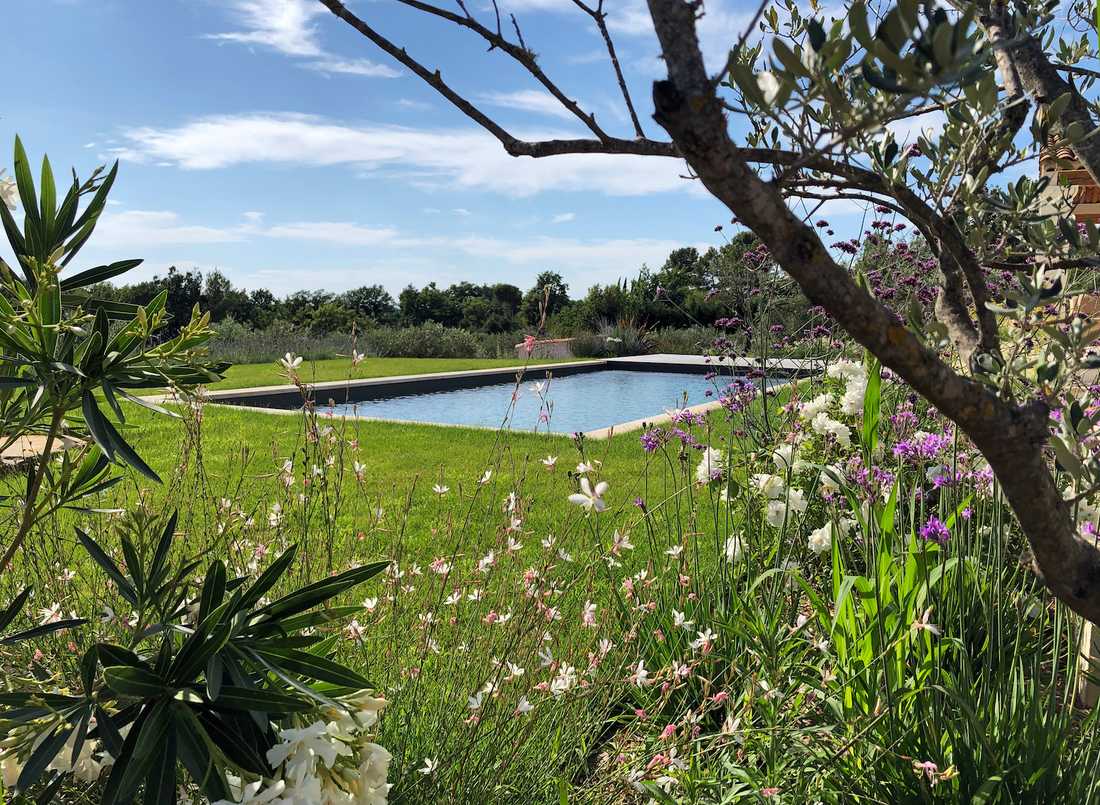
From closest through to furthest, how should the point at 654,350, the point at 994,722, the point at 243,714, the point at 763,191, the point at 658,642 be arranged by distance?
the point at 763,191
the point at 243,714
the point at 994,722
the point at 658,642
the point at 654,350

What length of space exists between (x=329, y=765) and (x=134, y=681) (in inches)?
11.4

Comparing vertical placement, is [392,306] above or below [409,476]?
above

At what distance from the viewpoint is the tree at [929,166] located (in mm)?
765

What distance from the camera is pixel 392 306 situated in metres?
35.2

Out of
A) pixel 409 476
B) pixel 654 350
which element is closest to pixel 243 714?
pixel 409 476

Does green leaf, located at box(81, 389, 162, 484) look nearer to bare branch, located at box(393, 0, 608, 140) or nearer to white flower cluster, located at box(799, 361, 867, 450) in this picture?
bare branch, located at box(393, 0, 608, 140)

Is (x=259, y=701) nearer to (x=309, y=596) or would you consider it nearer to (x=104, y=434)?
(x=309, y=596)

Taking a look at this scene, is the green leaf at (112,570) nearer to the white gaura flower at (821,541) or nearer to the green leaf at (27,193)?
the green leaf at (27,193)

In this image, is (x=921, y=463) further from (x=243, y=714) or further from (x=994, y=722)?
(x=243, y=714)

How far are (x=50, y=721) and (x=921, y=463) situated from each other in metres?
2.54

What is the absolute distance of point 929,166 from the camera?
1467 millimetres

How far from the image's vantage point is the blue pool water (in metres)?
12.0

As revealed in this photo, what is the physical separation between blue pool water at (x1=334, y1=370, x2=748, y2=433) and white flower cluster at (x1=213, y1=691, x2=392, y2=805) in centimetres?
924

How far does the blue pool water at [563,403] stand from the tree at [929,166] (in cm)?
908
